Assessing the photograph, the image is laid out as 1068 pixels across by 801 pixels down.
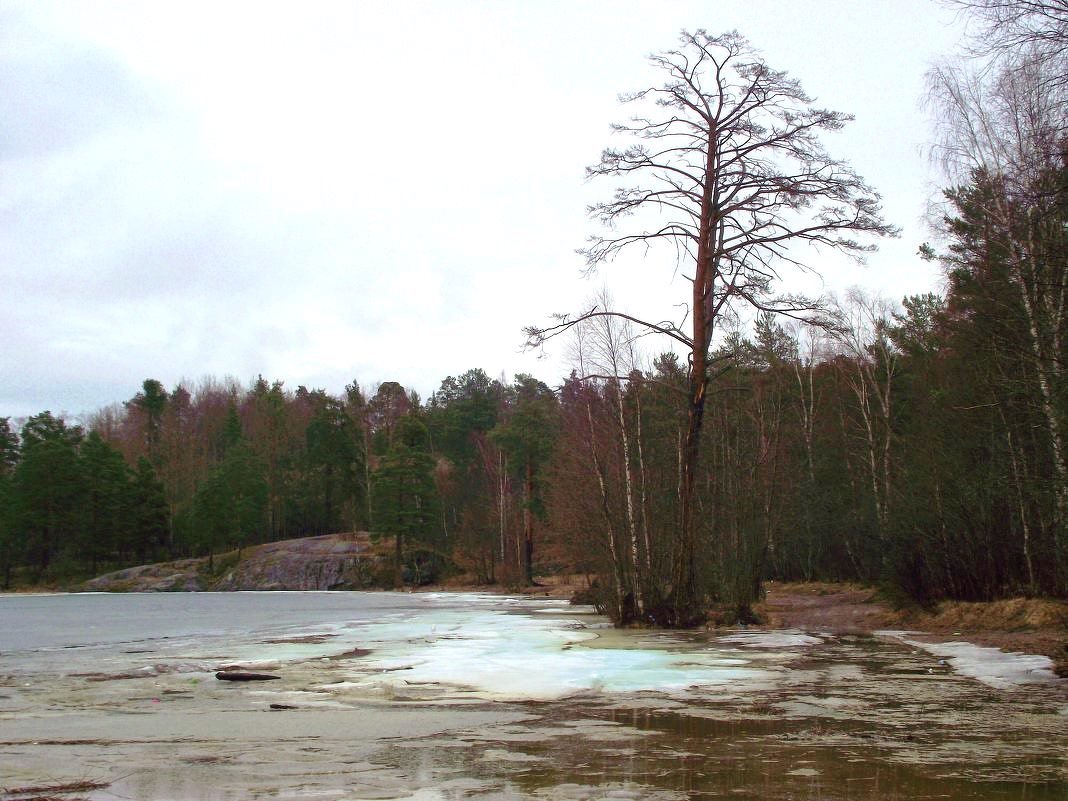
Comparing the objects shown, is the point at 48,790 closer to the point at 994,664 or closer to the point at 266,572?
the point at 994,664

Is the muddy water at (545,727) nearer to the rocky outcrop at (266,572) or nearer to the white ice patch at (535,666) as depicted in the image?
the white ice patch at (535,666)

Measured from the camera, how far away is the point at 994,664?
11000 mm

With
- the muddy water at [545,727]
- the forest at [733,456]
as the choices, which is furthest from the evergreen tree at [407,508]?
the muddy water at [545,727]

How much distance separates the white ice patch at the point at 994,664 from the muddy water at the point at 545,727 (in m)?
0.25

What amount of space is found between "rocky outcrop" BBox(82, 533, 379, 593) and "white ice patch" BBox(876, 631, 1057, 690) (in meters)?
56.3

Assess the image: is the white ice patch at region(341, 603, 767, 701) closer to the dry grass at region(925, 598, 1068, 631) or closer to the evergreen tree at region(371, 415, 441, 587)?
the dry grass at region(925, 598, 1068, 631)

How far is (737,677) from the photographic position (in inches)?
418

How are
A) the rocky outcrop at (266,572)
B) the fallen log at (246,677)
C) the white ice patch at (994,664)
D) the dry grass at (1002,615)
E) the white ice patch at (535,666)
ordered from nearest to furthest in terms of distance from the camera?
the white ice patch at (994,664)
the white ice patch at (535,666)
the fallen log at (246,677)
the dry grass at (1002,615)
the rocky outcrop at (266,572)

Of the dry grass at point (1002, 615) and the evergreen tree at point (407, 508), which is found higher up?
the evergreen tree at point (407, 508)

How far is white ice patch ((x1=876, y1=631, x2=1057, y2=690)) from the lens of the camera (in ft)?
31.9

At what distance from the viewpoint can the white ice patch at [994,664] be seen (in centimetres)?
973

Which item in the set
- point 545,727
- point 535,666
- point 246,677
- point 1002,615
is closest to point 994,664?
point 1002,615

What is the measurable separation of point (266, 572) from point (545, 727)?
6295cm

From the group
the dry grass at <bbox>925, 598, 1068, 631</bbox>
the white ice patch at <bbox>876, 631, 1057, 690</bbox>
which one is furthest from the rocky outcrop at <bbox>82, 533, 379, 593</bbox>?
the white ice patch at <bbox>876, 631, 1057, 690</bbox>
